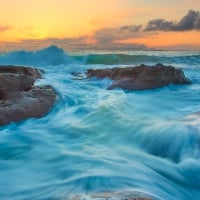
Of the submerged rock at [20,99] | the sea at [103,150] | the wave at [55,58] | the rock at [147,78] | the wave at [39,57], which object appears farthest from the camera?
the wave at [55,58]

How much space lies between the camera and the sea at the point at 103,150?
14.0 feet

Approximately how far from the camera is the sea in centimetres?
427

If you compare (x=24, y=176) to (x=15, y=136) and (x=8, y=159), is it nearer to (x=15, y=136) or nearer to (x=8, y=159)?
(x=8, y=159)

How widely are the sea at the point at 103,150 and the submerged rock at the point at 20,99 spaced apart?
151 mm

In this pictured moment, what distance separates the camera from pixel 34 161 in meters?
5.38

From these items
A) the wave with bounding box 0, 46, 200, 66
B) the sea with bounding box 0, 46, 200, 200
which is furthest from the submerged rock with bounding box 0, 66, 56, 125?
the wave with bounding box 0, 46, 200, 66

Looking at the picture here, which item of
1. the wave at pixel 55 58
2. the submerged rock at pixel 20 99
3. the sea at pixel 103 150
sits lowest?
the wave at pixel 55 58

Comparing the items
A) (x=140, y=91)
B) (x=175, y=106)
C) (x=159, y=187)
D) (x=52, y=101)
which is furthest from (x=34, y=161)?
(x=140, y=91)

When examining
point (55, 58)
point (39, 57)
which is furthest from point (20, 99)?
point (39, 57)

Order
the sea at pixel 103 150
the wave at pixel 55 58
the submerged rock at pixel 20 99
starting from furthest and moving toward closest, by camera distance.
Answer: the wave at pixel 55 58 → the submerged rock at pixel 20 99 → the sea at pixel 103 150

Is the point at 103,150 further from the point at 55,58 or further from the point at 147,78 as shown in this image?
the point at 55,58

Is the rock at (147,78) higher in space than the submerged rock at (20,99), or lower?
lower

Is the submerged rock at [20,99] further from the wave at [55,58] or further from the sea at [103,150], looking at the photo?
the wave at [55,58]

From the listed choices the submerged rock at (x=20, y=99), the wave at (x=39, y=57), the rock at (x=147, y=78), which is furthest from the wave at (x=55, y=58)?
the submerged rock at (x=20, y=99)
